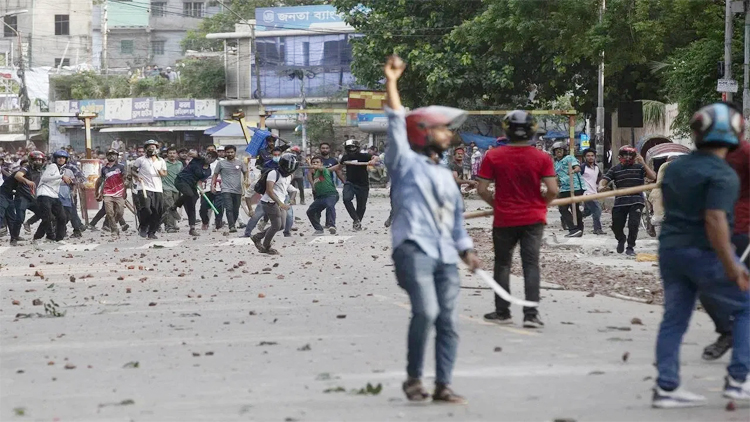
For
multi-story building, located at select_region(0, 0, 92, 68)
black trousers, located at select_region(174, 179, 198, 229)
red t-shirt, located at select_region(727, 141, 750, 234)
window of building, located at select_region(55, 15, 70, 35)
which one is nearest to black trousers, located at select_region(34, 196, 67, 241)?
black trousers, located at select_region(174, 179, 198, 229)

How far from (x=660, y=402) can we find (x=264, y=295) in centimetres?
708

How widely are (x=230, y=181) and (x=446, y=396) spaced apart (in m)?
19.0

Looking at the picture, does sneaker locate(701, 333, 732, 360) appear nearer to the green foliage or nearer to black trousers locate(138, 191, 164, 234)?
black trousers locate(138, 191, 164, 234)

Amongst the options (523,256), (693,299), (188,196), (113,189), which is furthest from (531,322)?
(113,189)

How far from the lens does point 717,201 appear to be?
7.05m

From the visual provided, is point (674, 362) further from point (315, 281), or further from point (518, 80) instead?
point (518, 80)

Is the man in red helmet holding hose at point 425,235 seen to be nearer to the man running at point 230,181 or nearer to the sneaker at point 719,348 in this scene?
the sneaker at point 719,348

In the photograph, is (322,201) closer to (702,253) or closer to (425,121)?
(425,121)

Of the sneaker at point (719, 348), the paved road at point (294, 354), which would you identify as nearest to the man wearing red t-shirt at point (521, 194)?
the paved road at point (294, 354)

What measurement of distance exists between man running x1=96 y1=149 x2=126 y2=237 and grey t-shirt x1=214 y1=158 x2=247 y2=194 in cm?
191

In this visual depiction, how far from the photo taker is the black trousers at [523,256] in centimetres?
1057

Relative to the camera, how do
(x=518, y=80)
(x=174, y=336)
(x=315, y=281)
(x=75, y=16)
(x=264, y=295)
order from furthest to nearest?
(x=75, y=16), (x=518, y=80), (x=315, y=281), (x=264, y=295), (x=174, y=336)

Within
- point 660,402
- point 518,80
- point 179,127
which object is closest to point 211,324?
point 660,402

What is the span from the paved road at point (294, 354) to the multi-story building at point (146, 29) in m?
75.5
